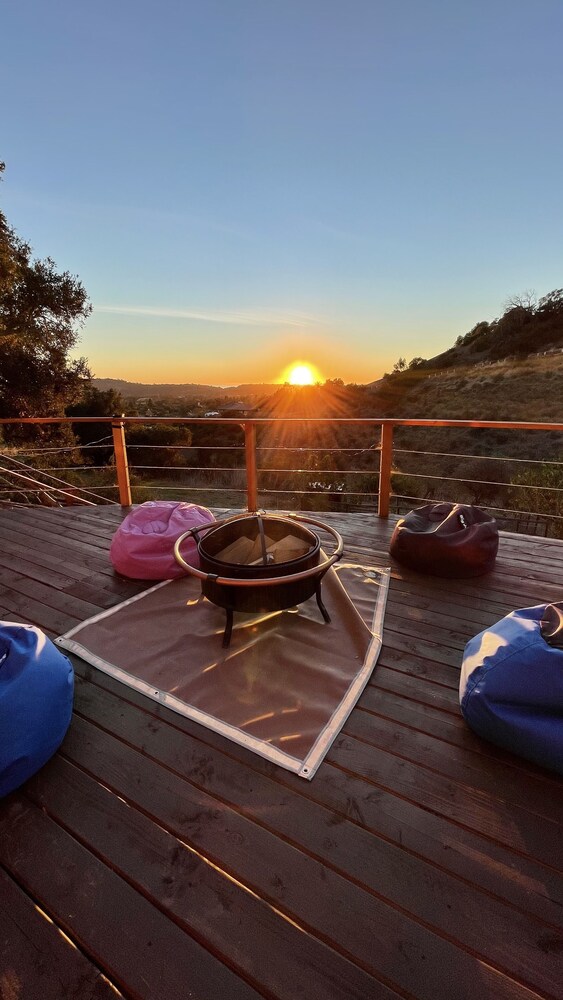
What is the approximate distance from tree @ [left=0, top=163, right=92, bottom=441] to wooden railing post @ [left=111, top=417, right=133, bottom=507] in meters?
5.96

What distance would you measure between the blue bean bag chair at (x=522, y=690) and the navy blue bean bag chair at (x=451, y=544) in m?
1.04

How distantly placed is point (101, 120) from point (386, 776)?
6.04 metres

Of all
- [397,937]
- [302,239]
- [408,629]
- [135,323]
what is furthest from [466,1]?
[135,323]

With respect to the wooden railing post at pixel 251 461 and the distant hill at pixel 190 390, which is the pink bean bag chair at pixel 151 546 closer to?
the wooden railing post at pixel 251 461

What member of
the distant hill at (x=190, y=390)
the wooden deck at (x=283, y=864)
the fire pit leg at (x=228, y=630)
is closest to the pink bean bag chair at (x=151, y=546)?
the fire pit leg at (x=228, y=630)

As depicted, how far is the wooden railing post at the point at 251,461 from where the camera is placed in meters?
3.48

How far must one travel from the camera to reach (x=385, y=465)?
11.2ft

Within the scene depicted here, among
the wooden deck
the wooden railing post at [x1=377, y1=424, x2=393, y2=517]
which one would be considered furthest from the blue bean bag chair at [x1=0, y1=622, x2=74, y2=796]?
the wooden railing post at [x1=377, y1=424, x2=393, y2=517]

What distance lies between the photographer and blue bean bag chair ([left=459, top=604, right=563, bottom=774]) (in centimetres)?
122

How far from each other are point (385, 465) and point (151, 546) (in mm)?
1959

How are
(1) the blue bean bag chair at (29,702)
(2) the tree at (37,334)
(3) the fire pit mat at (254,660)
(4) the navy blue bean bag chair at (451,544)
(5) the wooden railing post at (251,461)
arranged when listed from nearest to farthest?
(1) the blue bean bag chair at (29,702), (3) the fire pit mat at (254,660), (4) the navy blue bean bag chair at (451,544), (5) the wooden railing post at (251,461), (2) the tree at (37,334)

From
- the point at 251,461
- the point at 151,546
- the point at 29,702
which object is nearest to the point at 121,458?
the point at 251,461

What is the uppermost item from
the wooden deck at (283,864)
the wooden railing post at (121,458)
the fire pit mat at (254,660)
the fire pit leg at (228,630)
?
the wooden railing post at (121,458)

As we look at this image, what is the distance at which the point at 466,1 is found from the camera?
3148 mm
